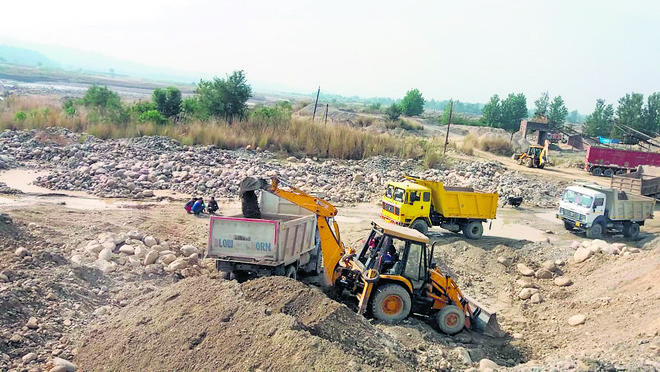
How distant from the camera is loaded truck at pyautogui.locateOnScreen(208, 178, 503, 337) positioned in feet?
32.2

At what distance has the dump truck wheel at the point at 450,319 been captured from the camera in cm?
1001

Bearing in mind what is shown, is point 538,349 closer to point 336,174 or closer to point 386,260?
point 386,260

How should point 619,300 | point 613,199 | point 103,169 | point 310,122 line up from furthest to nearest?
point 310,122, point 103,169, point 613,199, point 619,300

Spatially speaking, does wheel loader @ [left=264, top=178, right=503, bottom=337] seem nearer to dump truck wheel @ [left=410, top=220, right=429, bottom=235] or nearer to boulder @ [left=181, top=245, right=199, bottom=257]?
boulder @ [left=181, top=245, right=199, bottom=257]

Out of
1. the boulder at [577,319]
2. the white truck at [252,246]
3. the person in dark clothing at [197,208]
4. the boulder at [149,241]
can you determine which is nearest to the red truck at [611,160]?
the boulder at [577,319]

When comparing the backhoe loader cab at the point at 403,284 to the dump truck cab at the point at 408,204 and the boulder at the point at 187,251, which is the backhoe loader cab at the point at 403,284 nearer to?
the boulder at the point at 187,251

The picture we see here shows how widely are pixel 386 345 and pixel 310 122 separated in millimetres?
26379

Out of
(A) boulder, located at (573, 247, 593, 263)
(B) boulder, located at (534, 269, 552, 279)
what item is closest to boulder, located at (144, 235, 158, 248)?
(B) boulder, located at (534, 269, 552, 279)

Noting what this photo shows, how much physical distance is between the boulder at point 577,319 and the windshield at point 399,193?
21.0 ft

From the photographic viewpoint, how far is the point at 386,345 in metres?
7.70

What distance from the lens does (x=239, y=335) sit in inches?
281

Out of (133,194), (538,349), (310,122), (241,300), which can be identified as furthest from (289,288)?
(310,122)

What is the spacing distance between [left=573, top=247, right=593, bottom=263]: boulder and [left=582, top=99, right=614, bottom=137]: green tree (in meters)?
58.2

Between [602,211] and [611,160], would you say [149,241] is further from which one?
[611,160]
